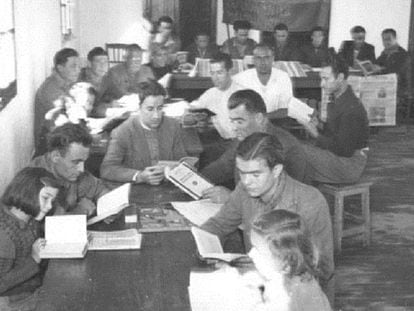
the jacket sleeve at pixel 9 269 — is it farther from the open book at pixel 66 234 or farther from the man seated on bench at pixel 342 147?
the man seated on bench at pixel 342 147

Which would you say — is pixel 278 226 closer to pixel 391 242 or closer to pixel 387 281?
pixel 387 281

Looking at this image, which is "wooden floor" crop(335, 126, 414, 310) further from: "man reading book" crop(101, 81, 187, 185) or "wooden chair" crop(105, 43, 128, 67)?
"wooden chair" crop(105, 43, 128, 67)

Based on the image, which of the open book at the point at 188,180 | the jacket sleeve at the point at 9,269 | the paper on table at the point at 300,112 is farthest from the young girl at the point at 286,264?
the paper on table at the point at 300,112

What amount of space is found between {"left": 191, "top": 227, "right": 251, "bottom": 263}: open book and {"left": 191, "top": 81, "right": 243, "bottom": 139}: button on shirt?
3060 mm

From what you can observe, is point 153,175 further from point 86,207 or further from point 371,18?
point 371,18

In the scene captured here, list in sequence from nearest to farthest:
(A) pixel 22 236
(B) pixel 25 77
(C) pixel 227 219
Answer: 1. (A) pixel 22 236
2. (C) pixel 227 219
3. (B) pixel 25 77

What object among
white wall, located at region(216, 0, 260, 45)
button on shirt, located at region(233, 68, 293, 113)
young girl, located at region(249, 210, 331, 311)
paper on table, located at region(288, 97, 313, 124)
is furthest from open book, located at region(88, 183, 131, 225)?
white wall, located at region(216, 0, 260, 45)

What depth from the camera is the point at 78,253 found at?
10.4ft

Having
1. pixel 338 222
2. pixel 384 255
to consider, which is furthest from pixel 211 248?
pixel 384 255

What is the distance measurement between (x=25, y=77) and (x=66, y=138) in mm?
2118

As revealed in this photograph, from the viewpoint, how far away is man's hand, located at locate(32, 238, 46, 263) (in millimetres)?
3191

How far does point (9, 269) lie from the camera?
324 centimetres

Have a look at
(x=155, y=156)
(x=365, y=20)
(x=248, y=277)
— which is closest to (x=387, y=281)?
(x=155, y=156)

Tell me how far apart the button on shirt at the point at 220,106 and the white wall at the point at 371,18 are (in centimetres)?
547
